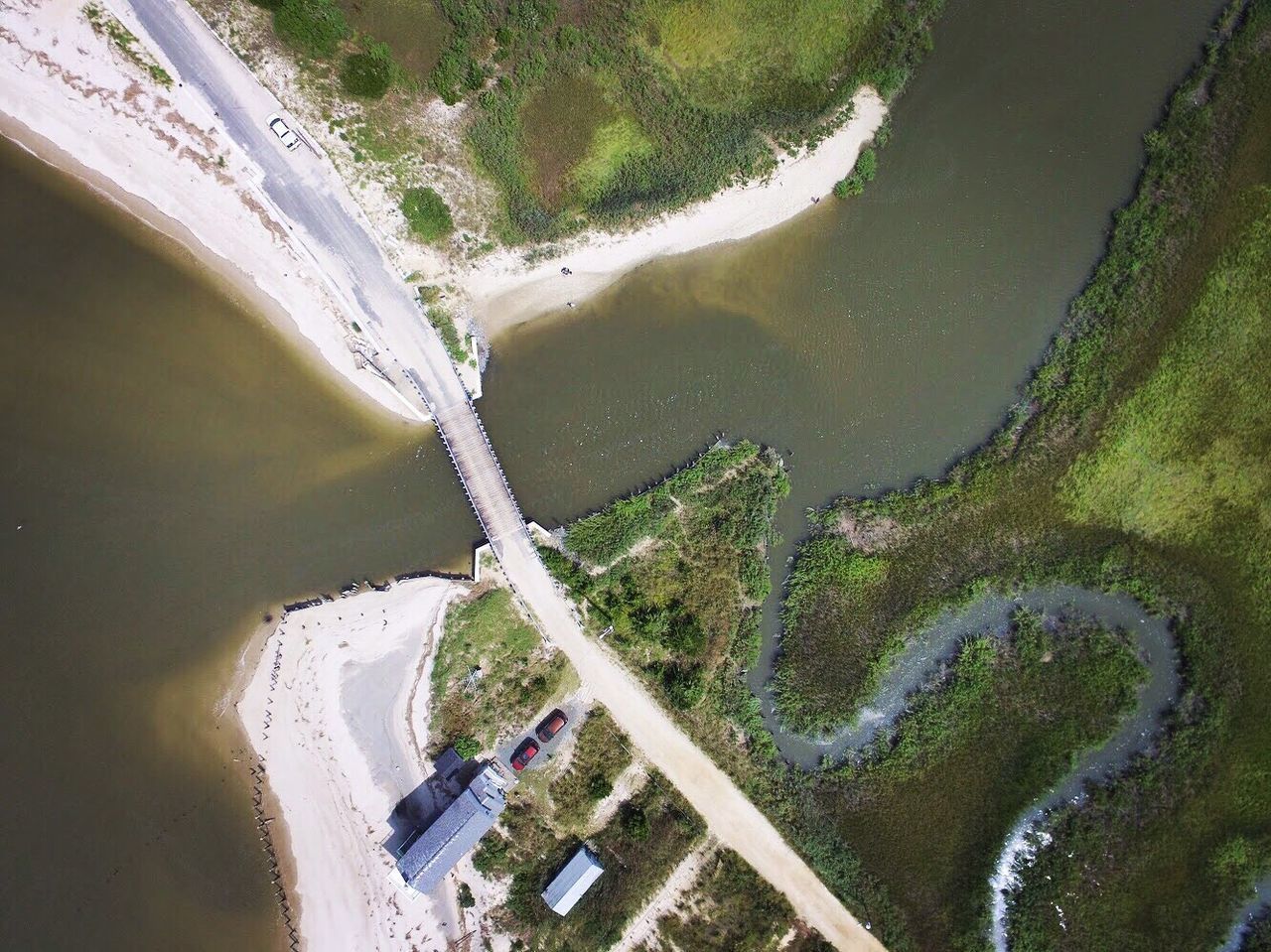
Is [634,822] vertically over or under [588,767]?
under

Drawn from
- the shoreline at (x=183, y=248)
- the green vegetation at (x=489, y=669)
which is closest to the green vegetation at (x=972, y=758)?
the green vegetation at (x=489, y=669)

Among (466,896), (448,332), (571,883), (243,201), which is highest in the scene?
(243,201)

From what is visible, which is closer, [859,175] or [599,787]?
[599,787]

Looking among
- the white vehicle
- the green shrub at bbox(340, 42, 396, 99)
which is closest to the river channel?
the white vehicle

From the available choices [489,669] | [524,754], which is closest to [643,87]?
[489,669]

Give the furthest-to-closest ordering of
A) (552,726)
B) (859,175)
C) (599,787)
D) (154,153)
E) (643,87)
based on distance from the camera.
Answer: (859,175), (643,87), (552,726), (599,787), (154,153)

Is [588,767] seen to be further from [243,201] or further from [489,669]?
[243,201]
